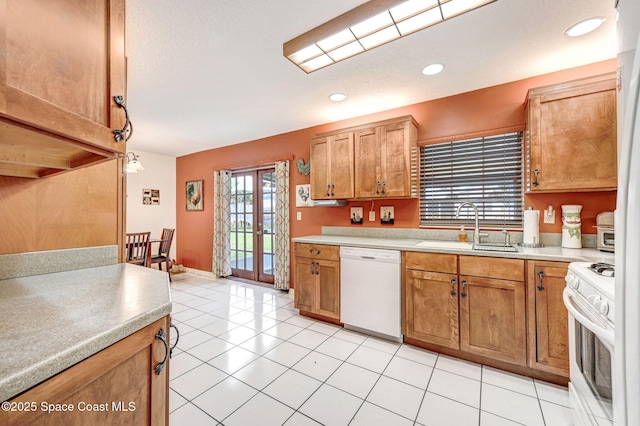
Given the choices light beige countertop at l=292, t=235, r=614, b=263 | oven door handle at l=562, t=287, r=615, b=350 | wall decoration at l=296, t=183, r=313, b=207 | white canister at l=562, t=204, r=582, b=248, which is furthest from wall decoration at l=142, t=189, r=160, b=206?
white canister at l=562, t=204, r=582, b=248

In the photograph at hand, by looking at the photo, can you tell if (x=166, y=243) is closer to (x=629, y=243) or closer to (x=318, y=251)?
(x=318, y=251)

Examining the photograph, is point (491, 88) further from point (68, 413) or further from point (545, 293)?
point (68, 413)

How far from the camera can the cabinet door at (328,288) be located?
9.20 feet

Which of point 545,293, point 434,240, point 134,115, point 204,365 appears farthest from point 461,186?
point 134,115

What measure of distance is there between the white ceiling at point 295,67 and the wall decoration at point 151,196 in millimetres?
2228

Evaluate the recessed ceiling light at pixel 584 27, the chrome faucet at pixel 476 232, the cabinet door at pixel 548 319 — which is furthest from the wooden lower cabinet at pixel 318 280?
the recessed ceiling light at pixel 584 27

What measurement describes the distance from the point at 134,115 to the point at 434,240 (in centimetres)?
386

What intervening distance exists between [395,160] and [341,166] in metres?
0.63

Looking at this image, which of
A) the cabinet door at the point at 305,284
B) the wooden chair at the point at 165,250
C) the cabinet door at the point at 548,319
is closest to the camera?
the cabinet door at the point at 548,319

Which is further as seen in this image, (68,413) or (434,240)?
(434,240)

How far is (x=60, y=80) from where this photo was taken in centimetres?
81

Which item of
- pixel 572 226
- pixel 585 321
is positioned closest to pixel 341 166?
pixel 572 226

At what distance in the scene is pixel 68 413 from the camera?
0.61 metres

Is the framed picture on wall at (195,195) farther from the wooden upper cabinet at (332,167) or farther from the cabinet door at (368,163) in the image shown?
the cabinet door at (368,163)
